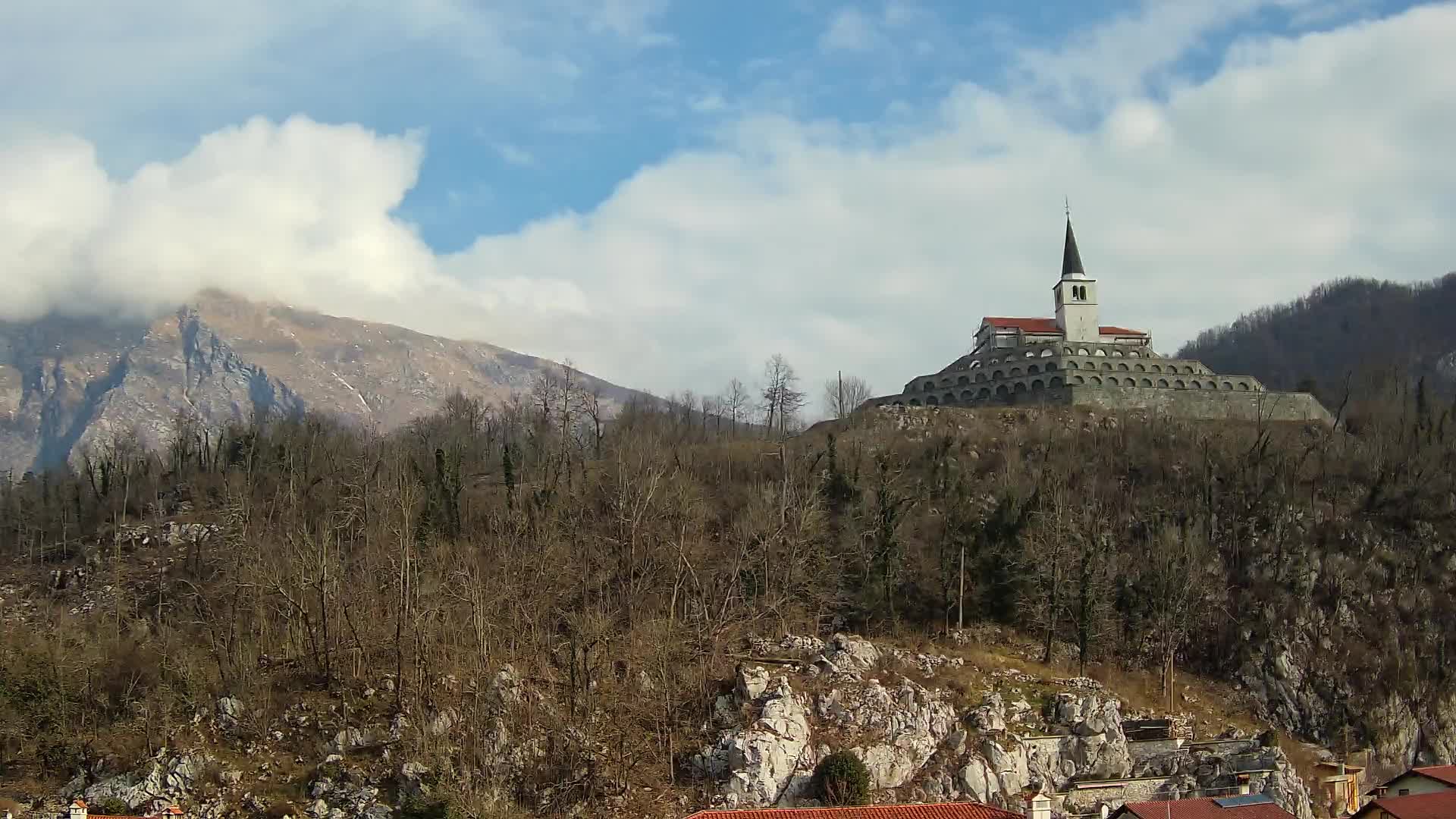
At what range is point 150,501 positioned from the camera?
2965 inches

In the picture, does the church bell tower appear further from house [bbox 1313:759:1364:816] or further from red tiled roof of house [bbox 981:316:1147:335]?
house [bbox 1313:759:1364:816]

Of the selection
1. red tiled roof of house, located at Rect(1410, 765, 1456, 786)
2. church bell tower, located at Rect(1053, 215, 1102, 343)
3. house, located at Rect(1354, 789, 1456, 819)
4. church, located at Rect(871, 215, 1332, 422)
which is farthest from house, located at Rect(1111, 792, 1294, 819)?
church bell tower, located at Rect(1053, 215, 1102, 343)

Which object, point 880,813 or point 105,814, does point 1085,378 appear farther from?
point 105,814

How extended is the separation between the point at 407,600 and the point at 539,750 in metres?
9.10

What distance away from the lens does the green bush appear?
41375 mm

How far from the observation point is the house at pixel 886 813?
3600 cm

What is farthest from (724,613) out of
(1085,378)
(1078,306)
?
(1078,306)

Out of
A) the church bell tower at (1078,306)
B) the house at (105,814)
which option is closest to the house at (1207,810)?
the house at (105,814)

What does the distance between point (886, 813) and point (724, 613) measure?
1628 cm

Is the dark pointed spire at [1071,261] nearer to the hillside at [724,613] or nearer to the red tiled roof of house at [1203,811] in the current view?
the hillside at [724,613]

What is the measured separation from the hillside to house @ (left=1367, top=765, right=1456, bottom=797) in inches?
123

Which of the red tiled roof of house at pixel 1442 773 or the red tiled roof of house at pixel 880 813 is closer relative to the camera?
the red tiled roof of house at pixel 880 813

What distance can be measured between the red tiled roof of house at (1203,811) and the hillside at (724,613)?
8.34 meters

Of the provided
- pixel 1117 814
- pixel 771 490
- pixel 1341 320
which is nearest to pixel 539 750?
pixel 1117 814
